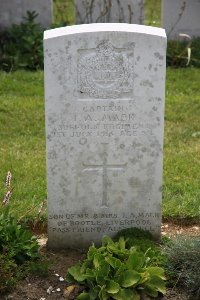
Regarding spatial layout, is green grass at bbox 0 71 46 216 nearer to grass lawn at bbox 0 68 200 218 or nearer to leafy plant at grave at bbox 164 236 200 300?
grass lawn at bbox 0 68 200 218

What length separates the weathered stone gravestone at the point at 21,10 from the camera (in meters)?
10.5

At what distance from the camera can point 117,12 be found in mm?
10375

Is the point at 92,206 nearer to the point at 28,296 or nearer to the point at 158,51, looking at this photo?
the point at 28,296

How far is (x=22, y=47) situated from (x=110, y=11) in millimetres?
1485

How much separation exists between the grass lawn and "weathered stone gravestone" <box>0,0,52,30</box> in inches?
67.3

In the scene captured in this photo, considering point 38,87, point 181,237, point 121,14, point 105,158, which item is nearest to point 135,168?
point 105,158

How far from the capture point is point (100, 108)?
183 inches

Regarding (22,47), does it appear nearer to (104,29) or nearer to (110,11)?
(110,11)

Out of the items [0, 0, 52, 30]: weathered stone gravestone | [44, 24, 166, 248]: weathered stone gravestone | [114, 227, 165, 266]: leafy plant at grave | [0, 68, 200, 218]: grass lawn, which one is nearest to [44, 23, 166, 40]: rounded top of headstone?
[44, 24, 166, 248]: weathered stone gravestone

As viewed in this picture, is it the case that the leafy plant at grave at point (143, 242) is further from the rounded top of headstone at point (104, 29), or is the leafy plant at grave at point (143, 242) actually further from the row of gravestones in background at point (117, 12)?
the row of gravestones in background at point (117, 12)

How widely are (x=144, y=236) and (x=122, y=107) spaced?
87 cm

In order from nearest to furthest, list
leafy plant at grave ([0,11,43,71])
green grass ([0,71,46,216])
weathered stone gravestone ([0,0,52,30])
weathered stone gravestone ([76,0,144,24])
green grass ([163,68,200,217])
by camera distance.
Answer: green grass ([163,68,200,217]) < green grass ([0,71,46,216]) < leafy plant at grave ([0,11,43,71]) < weathered stone gravestone ([76,0,144,24]) < weathered stone gravestone ([0,0,52,30])

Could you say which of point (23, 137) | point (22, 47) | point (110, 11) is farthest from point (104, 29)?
point (110, 11)

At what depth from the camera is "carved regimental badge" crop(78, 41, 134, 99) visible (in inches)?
180
